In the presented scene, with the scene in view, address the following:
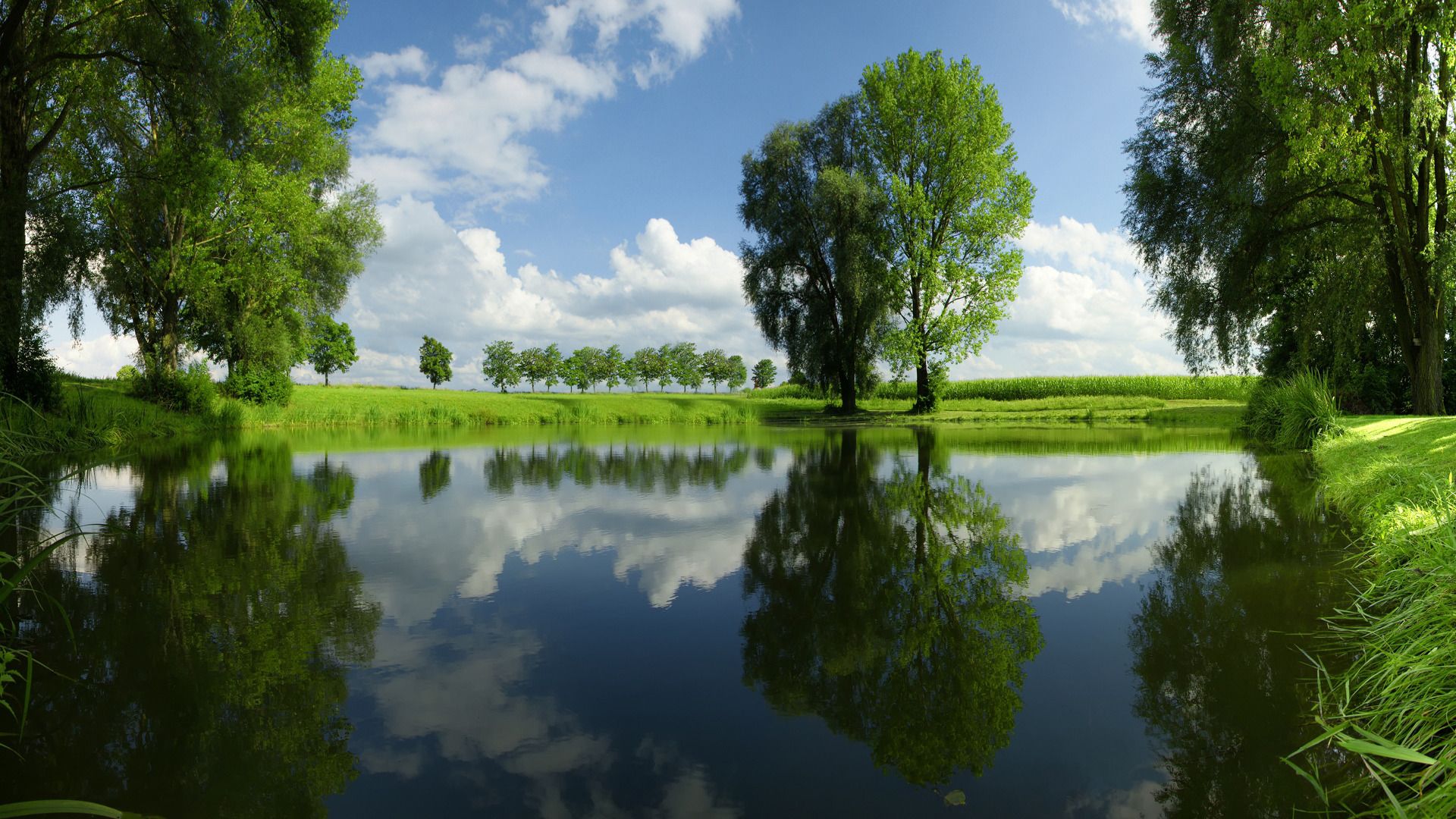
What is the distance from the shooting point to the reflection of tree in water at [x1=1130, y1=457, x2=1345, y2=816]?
2.28m

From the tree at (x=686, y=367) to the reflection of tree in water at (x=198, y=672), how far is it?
70.1 metres

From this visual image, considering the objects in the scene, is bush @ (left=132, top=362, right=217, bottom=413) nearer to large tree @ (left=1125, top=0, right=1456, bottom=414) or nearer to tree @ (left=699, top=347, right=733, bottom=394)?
large tree @ (left=1125, top=0, right=1456, bottom=414)

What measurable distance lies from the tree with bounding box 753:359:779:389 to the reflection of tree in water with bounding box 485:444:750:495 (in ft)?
270

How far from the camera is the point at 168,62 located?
13391mm

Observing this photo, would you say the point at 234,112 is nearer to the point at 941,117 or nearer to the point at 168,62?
the point at 168,62

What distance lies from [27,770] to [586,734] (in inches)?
75.9

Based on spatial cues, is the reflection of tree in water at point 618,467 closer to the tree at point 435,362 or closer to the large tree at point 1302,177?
the large tree at point 1302,177

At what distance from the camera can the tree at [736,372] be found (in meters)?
84.2

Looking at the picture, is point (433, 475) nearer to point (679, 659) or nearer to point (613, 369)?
point (679, 659)

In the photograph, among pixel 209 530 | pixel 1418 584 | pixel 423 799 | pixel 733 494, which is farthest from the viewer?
pixel 733 494

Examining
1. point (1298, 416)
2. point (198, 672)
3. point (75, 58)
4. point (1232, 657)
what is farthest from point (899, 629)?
point (75, 58)

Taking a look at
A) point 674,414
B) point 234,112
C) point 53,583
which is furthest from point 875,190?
point 53,583

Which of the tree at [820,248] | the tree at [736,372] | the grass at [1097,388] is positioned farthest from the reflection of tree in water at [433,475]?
the tree at [736,372]

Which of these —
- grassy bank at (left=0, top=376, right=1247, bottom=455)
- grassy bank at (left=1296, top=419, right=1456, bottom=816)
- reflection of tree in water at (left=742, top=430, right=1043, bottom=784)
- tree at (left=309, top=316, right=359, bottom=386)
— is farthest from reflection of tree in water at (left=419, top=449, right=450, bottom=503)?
tree at (left=309, top=316, right=359, bottom=386)
